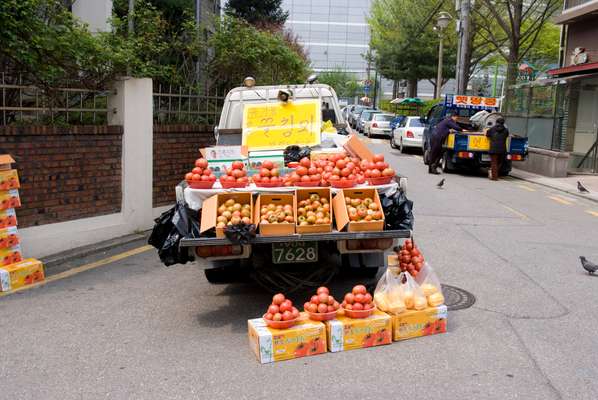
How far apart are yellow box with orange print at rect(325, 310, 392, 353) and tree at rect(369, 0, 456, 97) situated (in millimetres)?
36157

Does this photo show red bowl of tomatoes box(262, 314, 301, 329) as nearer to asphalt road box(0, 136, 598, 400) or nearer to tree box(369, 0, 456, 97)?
asphalt road box(0, 136, 598, 400)

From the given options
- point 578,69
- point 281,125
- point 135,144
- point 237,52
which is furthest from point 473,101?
point 135,144

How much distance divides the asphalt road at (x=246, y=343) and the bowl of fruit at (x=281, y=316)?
301 millimetres

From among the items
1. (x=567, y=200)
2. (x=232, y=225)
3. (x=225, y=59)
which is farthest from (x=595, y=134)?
(x=232, y=225)

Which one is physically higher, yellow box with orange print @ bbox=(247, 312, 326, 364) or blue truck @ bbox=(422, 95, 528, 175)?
blue truck @ bbox=(422, 95, 528, 175)

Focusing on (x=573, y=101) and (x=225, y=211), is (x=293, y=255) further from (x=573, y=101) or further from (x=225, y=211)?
(x=573, y=101)

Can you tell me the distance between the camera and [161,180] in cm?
1011

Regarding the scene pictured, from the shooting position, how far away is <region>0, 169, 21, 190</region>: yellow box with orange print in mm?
6685

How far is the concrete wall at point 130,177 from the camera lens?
827cm

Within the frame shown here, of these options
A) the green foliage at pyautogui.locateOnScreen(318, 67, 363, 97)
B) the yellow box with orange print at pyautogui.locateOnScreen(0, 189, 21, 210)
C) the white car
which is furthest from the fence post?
the green foliage at pyautogui.locateOnScreen(318, 67, 363, 97)

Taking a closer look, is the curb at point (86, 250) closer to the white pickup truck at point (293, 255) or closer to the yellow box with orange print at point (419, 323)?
the white pickup truck at point (293, 255)

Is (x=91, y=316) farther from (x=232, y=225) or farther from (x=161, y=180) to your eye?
(x=161, y=180)

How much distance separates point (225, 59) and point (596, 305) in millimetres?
8836

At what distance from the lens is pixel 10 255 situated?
6.80 metres
